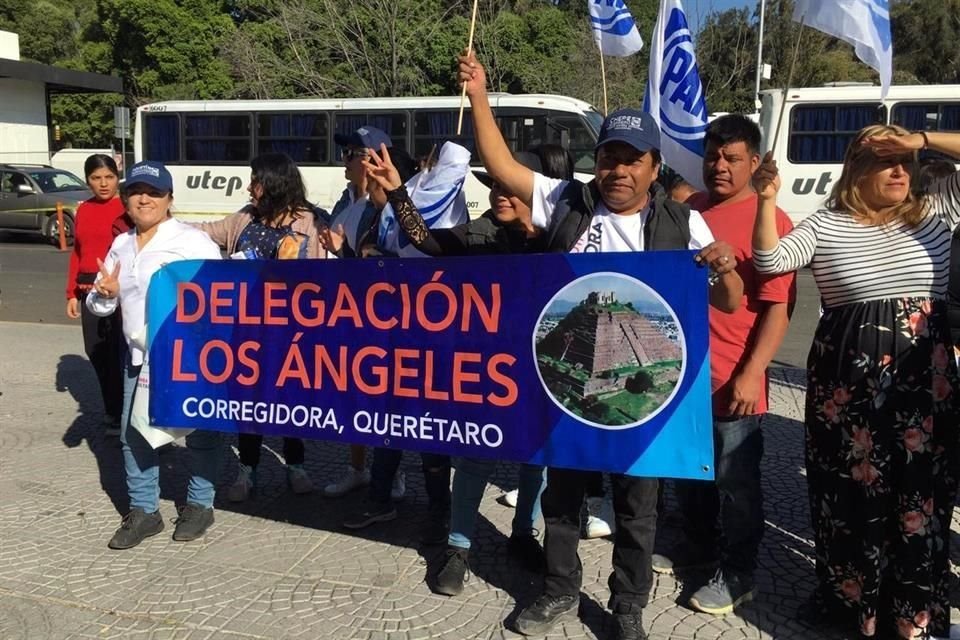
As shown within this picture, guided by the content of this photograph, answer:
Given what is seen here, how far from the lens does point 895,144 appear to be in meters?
2.73

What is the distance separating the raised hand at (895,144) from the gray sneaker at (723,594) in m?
1.73

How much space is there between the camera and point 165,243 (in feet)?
12.8

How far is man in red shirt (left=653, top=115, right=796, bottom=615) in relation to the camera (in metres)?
3.10

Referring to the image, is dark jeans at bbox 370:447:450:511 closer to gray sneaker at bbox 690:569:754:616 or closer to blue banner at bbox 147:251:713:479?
blue banner at bbox 147:251:713:479

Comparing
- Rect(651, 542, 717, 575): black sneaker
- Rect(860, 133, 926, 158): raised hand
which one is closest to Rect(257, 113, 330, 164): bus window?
Rect(651, 542, 717, 575): black sneaker

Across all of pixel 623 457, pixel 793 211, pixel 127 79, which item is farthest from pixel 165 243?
pixel 127 79

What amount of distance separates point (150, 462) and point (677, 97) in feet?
10.8

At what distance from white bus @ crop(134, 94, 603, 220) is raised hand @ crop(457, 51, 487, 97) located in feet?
39.2

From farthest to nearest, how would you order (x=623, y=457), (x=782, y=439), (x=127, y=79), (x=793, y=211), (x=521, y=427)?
(x=127, y=79), (x=793, y=211), (x=782, y=439), (x=521, y=427), (x=623, y=457)

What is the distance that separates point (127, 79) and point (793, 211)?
31204 millimetres

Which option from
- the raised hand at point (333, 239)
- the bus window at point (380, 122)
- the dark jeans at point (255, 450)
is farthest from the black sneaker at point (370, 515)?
the bus window at point (380, 122)

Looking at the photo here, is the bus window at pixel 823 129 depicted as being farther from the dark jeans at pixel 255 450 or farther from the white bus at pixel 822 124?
the dark jeans at pixel 255 450

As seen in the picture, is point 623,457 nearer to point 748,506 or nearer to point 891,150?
point 748,506

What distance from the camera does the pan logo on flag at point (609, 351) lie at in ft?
9.71
